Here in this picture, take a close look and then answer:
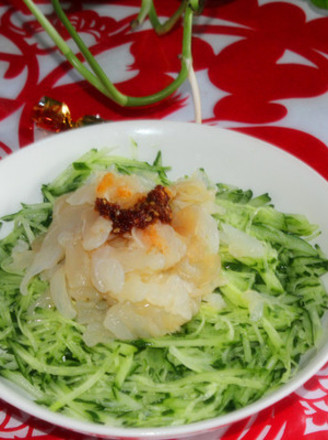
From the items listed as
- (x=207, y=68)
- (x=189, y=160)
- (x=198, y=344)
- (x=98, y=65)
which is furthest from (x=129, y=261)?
(x=207, y=68)

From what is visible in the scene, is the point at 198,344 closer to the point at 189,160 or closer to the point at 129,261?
the point at 129,261

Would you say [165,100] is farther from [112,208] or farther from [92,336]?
[92,336]

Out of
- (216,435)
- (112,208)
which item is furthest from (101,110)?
(216,435)

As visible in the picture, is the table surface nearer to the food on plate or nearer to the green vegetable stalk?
the green vegetable stalk

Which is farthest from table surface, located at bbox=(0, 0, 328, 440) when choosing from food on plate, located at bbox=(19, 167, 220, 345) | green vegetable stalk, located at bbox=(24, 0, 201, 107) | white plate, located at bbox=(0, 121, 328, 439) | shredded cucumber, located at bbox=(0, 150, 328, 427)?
food on plate, located at bbox=(19, 167, 220, 345)

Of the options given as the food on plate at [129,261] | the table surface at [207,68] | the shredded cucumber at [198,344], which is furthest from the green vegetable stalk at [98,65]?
the food on plate at [129,261]

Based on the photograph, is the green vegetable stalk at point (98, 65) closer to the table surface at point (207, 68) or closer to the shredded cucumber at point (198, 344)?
the table surface at point (207, 68)
